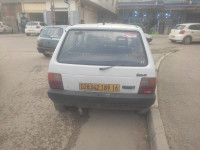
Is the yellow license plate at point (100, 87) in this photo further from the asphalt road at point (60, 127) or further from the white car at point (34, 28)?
the white car at point (34, 28)

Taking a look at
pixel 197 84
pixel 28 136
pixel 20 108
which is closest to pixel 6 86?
pixel 20 108

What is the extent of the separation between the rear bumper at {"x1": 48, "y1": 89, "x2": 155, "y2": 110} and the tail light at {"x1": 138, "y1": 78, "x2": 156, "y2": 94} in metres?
0.06

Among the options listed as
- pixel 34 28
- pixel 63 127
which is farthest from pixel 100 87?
pixel 34 28

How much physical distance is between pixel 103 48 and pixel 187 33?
12.6m

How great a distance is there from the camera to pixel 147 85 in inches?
111

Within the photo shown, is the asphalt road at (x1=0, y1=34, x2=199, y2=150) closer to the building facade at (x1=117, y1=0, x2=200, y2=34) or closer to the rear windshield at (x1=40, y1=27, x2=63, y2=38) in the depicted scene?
the rear windshield at (x1=40, y1=27, x2=63, y2=38)

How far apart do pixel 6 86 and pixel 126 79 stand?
379 centimetres

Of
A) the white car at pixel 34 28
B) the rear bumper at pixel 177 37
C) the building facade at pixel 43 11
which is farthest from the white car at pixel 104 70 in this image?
the building facade at pixel 43 11

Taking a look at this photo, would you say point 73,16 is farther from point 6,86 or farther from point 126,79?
point 126,79

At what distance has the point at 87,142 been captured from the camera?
9.18ft

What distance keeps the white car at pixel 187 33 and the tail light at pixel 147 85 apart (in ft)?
40.3

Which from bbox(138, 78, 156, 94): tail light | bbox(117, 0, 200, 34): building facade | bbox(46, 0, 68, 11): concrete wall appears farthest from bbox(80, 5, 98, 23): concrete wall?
bbox(138, 78, 156, 94): tail light

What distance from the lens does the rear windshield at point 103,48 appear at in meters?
2.83

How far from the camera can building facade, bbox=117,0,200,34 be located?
24109 millimetres
